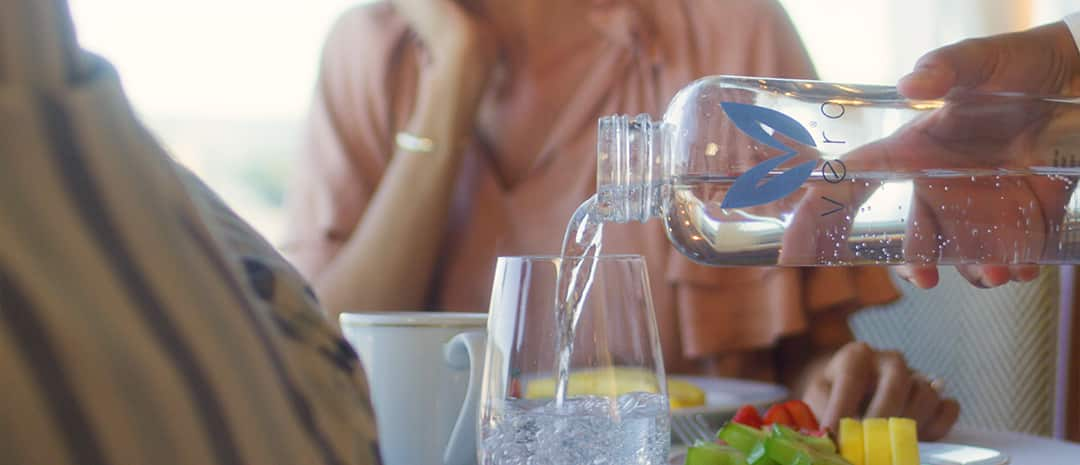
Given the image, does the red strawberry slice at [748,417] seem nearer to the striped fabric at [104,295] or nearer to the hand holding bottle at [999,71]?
the hand holding bottle at [999,71]

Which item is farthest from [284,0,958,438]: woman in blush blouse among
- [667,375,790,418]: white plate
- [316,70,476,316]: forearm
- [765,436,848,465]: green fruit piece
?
[765,436,848,465]: green fruit piece

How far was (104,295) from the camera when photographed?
0.15 meters

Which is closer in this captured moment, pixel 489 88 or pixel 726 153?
pixel 726 153

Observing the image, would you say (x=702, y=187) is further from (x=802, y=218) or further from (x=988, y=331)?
(x=988, y=331)

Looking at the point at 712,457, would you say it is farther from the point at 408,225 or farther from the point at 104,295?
the point at 408,225

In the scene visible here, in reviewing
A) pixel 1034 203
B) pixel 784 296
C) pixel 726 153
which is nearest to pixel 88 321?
pixel 726 153

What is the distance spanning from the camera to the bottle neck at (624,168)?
533 mm

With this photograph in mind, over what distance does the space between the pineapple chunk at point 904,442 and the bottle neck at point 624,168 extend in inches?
6.0

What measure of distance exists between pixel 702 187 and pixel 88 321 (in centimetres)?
47

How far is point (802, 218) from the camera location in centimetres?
59

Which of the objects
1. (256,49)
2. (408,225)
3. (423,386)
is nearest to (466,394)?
(423,386)

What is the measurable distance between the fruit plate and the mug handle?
9cm

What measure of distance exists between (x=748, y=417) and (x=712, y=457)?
13cm

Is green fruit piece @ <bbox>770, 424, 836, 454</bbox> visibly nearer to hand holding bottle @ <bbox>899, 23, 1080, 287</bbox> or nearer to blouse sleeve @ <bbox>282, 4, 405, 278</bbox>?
hand holding bottle @ <bbox>899, 23, 1080, 287</bbox>
